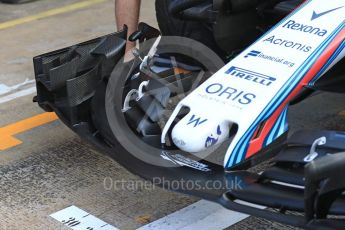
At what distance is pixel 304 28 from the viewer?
3.11 meters

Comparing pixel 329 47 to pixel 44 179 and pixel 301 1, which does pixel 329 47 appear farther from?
pixel 44 179

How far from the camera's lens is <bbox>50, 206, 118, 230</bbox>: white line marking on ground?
3.14 meters

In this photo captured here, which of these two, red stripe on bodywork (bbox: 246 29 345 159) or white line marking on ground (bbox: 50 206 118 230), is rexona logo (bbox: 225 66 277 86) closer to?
red stripe on bodywork (bbox: 246 29 345 159)

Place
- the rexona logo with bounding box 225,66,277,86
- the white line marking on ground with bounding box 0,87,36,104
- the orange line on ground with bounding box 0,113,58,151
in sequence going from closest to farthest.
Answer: the rexona logo with bounding box 225,66,277,86 < the orange line on ground with bounding box 0,113,58,151 < the white line marking on ground with bounding box 0,87,36,104

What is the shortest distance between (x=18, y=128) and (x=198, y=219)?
1518 millimetres

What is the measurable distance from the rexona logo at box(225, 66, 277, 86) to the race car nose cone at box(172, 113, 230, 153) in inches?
9.7

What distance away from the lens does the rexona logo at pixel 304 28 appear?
9.96 ft

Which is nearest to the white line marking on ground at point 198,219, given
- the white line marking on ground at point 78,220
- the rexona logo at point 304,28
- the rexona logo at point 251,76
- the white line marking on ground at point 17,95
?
the white line marking on ground at point 78,220

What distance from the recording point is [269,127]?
2.91 meters

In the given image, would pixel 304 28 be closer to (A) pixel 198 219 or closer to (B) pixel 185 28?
(B) pixel 185 28

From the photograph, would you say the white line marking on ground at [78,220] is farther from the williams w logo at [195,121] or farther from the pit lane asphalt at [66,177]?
the williams w logo at [195,121]

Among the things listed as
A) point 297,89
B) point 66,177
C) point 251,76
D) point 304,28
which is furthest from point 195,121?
point 66,177

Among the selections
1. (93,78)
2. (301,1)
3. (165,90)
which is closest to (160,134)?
(165,90)

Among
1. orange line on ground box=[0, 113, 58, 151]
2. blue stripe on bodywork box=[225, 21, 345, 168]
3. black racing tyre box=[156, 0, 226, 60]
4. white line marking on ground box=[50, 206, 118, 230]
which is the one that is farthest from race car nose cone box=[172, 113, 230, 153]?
orange line on ground box=[0, 113, 58, 151]
